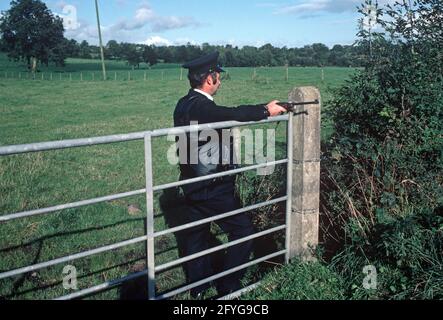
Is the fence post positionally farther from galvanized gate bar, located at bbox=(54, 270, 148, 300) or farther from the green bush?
galvanized gate bar, located at bbox=(54, 270, 148, 300)

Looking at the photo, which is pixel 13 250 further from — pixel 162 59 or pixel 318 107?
pixel 162 59

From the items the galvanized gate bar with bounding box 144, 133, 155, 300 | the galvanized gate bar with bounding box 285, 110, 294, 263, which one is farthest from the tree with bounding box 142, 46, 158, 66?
the galvanized gate bar with bounding box 144, 133, 155, 300

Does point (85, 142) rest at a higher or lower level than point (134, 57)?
lower

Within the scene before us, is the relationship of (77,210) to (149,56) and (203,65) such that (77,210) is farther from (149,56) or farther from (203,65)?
(149,56)

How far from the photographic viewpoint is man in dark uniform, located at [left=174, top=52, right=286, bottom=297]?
3.87 meters

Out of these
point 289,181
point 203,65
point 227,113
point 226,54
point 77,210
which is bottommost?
point 77,210

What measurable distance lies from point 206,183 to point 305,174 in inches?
36.8

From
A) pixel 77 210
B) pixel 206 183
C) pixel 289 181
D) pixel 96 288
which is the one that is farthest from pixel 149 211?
pixel 77 210

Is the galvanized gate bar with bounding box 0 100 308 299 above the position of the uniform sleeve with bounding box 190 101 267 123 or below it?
below

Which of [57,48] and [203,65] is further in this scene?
[57,48]

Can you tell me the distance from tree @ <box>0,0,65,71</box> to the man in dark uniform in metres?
81.4

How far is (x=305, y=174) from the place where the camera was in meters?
4.06

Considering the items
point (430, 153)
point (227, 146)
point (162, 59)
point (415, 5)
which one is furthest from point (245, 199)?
point (162, 59)
